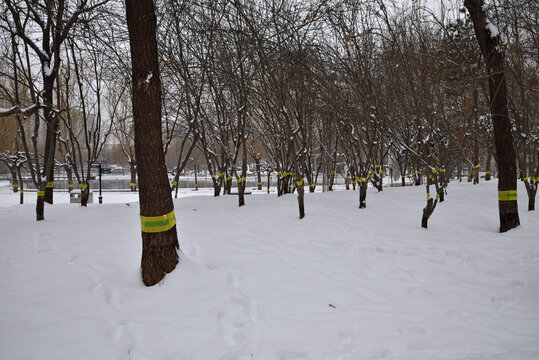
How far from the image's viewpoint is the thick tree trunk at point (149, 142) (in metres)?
3.12

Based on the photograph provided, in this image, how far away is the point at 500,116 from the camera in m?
5.27

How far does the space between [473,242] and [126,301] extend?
5018 millimetres

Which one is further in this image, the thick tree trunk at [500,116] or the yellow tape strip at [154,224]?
the thick tree trunk at [500,116]

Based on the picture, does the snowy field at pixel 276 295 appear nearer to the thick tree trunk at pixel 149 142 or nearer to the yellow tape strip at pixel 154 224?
the thick tree trunk at pixel 149 142

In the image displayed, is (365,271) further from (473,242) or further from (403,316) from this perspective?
(473,242)

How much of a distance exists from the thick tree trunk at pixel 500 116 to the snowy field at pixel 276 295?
0.43m

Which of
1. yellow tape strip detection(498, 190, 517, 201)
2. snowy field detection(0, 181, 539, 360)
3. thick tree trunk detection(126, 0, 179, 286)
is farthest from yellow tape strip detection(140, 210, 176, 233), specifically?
yellow tape strip detection(498, 190, 517, 201)

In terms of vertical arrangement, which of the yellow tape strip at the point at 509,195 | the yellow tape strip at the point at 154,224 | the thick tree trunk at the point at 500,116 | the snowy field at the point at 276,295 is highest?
the thick tree trunk at the point at 500,116

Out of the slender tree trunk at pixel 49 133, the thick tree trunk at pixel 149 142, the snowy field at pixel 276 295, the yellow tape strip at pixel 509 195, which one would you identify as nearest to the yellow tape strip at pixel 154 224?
the thick tree trunk at pixel 149 142

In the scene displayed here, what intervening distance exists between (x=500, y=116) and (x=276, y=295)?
493cm

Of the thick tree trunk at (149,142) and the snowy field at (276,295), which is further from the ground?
the thick tree trunk at (149,142)

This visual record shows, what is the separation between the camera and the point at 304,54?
7.02 m

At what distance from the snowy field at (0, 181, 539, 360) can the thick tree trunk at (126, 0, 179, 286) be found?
274 millimetres

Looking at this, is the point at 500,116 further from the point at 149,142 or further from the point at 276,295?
the point at 149,142
